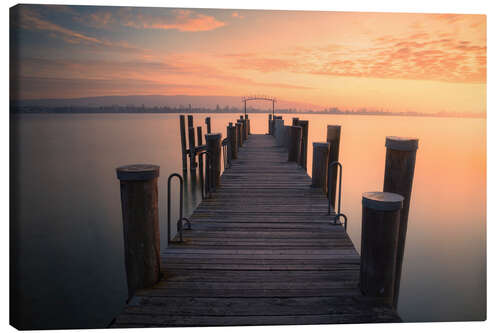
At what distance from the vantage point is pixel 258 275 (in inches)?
115

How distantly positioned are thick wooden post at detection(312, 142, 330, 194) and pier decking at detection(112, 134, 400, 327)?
116 cm

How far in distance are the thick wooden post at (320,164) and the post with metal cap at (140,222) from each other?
12.5 ft

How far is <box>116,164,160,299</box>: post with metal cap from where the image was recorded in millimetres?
2527

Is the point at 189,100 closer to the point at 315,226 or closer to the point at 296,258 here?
the point at 315,226

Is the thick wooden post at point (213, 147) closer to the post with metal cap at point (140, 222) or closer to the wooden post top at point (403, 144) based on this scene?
the post with metal cap at point (140, 222)

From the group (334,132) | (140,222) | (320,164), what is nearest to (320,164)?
(320,164)

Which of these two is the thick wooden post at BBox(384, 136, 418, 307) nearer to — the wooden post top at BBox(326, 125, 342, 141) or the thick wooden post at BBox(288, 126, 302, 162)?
the wooden post top at BBox(326, 125, 342, 141)

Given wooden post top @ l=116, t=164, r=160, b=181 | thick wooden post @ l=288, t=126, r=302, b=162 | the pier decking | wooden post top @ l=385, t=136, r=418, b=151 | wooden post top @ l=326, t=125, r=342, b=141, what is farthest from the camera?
thick wooden post @ l=288, t=126, r=302, b=162

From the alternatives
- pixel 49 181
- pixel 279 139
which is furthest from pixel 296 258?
pixel 49 181

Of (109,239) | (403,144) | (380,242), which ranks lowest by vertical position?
(109,239)

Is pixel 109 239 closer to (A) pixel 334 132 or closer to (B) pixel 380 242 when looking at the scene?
(A) pixel 334 132

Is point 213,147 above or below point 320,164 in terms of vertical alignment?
above

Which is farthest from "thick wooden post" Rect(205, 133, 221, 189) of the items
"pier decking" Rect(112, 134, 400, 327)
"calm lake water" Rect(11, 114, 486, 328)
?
"calm lake water" Rect(11, 114, 486, 328)

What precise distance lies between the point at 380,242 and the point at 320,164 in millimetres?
3550
